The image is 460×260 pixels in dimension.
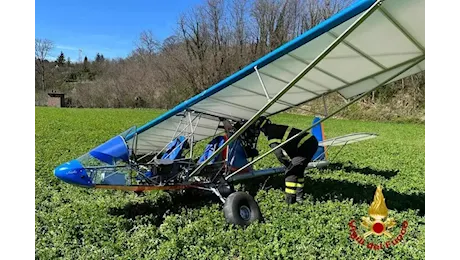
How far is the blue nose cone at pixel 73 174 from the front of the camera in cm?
377

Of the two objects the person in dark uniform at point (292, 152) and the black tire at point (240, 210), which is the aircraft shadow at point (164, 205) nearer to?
the black tire at point (240, 210)

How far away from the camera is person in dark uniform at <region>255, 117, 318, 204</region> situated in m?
5.04

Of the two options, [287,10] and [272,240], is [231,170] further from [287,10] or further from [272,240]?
[287,10]

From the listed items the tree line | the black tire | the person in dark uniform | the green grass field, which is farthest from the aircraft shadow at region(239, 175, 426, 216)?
the tree line

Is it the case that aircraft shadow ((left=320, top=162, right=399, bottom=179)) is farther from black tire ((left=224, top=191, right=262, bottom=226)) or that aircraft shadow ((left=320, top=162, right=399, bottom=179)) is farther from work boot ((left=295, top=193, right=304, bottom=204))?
black tire ((left=224, top=191, right=262, bottom=226))

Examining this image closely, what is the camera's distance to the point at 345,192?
572cm

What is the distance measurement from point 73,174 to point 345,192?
426 cm

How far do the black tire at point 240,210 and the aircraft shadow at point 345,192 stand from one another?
1.36m

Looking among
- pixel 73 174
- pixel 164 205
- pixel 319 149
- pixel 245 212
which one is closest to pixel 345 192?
pixel 319 149

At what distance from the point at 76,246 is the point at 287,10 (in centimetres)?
3519

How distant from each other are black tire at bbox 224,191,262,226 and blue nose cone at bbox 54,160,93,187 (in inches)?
65.7

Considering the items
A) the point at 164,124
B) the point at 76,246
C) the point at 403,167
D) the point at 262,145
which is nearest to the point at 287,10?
the point at 262,145

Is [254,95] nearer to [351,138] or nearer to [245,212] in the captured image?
[245,212]
